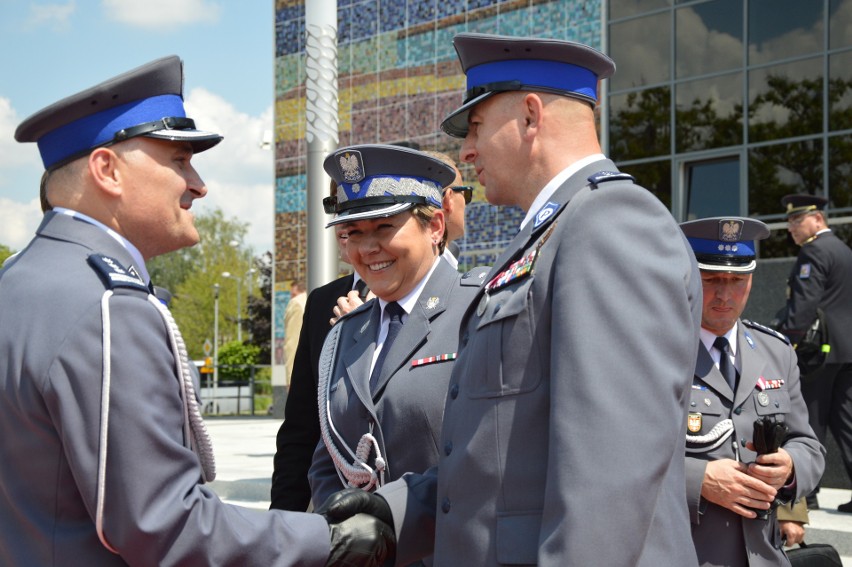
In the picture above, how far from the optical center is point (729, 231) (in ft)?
13.9

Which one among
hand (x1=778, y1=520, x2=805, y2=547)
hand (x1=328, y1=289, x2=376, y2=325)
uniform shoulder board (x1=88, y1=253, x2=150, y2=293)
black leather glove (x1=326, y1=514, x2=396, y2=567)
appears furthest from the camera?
hand (x1=328, y1=289, x2=376, y2=325)

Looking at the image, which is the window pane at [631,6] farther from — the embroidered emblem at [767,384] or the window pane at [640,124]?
the embroidered emblem at [767,384]

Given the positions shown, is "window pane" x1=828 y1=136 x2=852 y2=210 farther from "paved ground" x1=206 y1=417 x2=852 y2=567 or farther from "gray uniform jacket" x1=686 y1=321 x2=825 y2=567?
"gray uniform jacket" x1=686 y1=321 x2=825 y2=567

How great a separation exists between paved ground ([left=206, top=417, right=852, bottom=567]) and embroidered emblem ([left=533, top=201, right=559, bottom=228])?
5149 mm

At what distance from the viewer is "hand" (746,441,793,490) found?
371cm

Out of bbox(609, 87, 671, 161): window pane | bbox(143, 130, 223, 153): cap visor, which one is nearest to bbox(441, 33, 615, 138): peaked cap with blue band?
bbox(143, 130, 223, 153): cap visor

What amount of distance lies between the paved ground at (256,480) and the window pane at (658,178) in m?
6.53

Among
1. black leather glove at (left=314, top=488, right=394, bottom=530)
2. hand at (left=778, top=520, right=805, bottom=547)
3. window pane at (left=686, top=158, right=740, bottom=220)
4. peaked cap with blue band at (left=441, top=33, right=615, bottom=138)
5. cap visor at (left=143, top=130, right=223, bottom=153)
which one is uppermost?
window pane at (left=686, top=158, right=740, bottom=220)

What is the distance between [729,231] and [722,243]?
5cm

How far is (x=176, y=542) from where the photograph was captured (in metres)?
2.41

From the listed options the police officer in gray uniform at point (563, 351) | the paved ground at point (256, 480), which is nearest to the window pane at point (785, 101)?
the paved ground at point (256, 480)

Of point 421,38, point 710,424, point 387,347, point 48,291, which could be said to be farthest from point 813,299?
point 421,38

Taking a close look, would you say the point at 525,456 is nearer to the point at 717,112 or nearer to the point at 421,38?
the point at 717,112

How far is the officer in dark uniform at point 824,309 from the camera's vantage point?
8.41 meters
